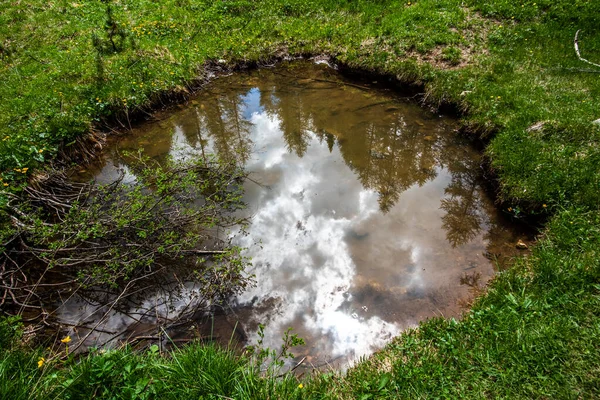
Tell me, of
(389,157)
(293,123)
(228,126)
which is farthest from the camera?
(228,126)

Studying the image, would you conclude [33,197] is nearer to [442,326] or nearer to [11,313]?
[11,313]

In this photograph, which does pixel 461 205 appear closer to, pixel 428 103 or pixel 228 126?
pixel 428 103

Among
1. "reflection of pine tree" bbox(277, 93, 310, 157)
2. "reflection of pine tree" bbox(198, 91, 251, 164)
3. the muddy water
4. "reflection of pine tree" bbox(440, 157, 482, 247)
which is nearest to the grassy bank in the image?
"reflection of pine tree" bbox(440, 157, 482, 247)

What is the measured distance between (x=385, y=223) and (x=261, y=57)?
10045mm

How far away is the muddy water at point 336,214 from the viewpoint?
509cm

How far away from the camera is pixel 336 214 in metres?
6.99

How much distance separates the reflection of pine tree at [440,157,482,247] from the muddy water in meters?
0.03

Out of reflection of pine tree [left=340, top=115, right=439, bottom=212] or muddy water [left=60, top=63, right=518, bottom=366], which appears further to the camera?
reflection of pine tree [left=340, top=115, right=439, bottom=212]

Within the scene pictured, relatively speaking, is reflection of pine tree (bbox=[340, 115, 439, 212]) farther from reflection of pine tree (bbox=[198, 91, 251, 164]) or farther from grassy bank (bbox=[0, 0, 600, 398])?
reflection of pine tree (bbox=[198, 91, 251, 164])

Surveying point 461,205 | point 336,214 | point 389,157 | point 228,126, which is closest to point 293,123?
point 228,126

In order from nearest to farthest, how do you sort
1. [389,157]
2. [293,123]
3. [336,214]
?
[336,214]
[389,157]
[293,123]

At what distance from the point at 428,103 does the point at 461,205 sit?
4.48 metres

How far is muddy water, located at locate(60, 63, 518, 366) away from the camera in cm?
509

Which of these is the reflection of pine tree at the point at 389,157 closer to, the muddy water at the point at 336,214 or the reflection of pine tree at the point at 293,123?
the muddy water at the point at 336,214
